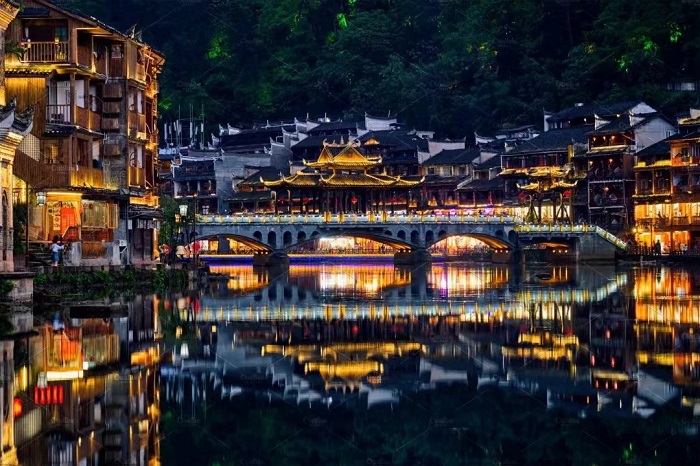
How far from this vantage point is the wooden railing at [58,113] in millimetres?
58906

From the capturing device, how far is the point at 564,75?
151500 mm

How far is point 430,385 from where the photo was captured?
25.0m

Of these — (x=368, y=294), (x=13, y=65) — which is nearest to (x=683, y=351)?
(x=368, y=294)

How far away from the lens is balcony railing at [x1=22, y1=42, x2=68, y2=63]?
58.9 m

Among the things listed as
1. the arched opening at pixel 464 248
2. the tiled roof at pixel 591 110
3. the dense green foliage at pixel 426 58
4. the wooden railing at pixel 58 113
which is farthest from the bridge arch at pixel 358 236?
the wooden railing at pixel 58 113

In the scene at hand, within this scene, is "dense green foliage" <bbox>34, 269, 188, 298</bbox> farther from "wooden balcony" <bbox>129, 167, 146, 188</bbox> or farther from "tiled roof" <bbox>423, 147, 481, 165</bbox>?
"tiled roof" <bbox>423, 147, 481, 165</bbox>

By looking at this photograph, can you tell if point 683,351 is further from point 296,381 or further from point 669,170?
point 669,170

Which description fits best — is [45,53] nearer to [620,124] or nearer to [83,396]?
[83,396]

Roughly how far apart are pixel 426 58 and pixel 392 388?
527 ft

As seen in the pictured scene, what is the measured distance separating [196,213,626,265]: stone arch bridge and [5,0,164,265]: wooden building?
132 ft

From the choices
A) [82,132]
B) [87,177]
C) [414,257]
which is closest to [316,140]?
[414,257]

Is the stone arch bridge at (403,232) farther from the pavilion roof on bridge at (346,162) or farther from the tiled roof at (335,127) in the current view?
the tiled roof at (335,127)

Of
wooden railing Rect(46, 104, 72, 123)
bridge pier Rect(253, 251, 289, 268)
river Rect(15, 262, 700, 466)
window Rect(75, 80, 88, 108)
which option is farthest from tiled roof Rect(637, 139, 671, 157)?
river Rect(15, 262, 700, 466)

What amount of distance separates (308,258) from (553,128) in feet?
101
